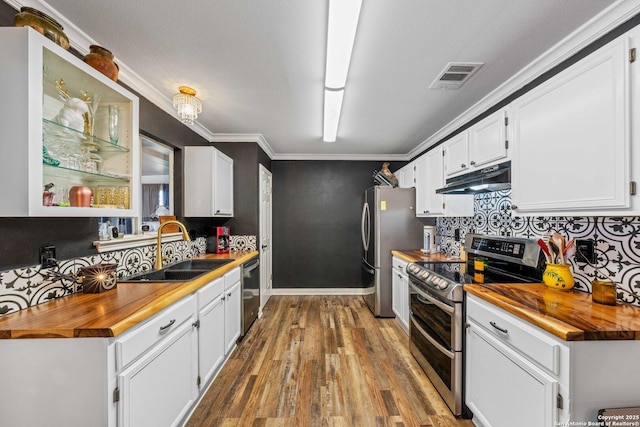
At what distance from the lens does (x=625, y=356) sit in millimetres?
1125

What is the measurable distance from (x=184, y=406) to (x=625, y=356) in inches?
90.9

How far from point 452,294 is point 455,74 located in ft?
5.38

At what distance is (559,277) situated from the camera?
1.68m

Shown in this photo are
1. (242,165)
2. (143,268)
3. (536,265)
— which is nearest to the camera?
(536,265)

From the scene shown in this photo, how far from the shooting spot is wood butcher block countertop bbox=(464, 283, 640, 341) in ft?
3.60

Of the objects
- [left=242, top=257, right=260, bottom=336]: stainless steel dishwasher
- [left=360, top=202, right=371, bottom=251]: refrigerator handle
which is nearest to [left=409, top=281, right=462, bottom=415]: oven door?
[left=360, top=202, right=371, bottom=251]: refrigerator handle

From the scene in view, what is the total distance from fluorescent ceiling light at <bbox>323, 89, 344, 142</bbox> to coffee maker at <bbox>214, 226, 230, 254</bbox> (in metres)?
1.80

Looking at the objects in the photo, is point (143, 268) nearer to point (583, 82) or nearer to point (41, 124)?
point (41, 124)

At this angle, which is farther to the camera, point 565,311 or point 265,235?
point 265,235

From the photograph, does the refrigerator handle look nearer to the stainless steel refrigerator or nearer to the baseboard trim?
the stainless steel refrigerator

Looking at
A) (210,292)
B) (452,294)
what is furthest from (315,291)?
(452,294)

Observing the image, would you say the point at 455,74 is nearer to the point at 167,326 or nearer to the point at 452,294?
the point at 452,294

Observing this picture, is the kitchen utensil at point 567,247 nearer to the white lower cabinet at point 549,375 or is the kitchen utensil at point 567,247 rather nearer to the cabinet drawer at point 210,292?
the white lower cabinet at point 549,375

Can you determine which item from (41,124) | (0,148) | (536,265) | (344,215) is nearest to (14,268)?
(0,148)
